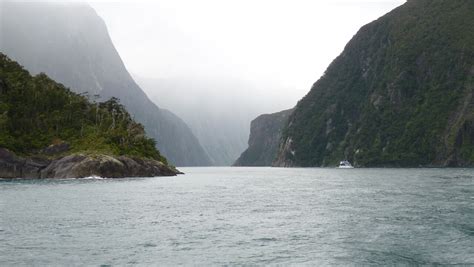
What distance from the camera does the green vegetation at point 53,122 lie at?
145000 millimetres

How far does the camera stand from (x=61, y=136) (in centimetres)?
15312

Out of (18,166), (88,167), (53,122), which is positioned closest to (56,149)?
(18,166)

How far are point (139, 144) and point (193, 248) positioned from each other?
13641cm

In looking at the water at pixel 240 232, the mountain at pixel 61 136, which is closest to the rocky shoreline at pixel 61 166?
the mountain at pixel 61 136

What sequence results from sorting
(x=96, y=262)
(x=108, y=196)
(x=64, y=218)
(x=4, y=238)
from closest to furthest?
(x=96, y=262)
(x=4, y=238)
(x=64, y=218)
(x=108, y=196)

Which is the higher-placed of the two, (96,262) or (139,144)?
(139,144)

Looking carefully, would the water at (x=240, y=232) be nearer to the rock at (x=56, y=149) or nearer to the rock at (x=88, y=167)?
the rock at (x=88, y=167)

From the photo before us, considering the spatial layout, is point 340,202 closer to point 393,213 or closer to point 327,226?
point 393,213

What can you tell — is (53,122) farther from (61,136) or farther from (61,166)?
(61,166)

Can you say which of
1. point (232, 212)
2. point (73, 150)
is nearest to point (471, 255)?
point (232, 212)

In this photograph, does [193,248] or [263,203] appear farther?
[263,203]

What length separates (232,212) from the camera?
53000mm

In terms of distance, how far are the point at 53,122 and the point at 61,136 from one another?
10.5 m

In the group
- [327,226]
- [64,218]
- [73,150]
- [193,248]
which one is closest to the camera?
[193,248]
